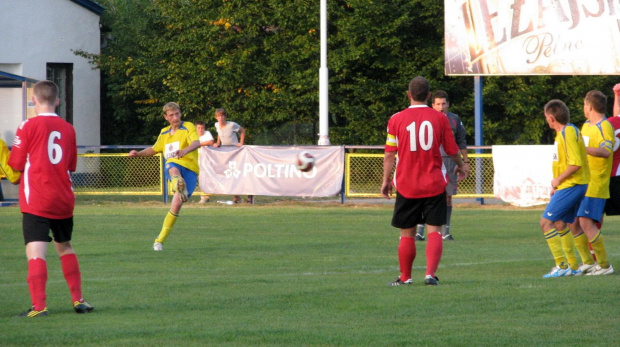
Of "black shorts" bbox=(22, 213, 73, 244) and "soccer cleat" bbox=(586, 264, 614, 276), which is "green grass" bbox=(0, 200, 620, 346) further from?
"black shorts" bbox=(22, 213, 73, 244)

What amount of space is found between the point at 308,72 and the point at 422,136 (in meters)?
24.8

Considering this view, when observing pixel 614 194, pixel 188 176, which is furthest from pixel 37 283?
pixel 188 176

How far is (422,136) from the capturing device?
899 centimetres

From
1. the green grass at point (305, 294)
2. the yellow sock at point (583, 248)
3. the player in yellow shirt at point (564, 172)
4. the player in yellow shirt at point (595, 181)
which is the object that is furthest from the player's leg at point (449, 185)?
the player in yellow shirt at point (564, 172)

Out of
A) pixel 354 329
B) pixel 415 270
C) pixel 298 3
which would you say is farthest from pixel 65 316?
pixel 298 3

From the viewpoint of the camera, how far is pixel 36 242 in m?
7.75

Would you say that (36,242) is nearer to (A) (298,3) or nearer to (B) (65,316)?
(B) (65,316)

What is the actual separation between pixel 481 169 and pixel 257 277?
13873 millimetres

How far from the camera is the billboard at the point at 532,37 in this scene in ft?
79.8

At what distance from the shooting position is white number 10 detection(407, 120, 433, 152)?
29.5 ft

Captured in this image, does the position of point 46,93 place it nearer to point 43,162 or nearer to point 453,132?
point 43,162

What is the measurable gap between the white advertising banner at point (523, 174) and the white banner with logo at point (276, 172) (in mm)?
3422

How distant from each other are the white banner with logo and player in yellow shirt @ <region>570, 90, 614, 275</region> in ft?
41.1

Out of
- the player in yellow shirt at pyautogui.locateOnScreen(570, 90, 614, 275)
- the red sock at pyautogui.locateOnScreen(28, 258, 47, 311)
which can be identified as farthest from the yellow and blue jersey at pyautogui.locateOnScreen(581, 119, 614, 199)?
the red sock at pyautogui.locateOnScreen(28, 258, 47, 311)
